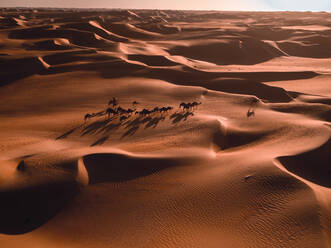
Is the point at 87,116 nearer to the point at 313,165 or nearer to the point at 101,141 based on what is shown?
the point at 101,141

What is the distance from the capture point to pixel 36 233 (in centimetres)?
567

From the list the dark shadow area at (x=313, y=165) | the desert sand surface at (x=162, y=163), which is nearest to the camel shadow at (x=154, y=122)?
the desert sand surface at (x=162, y=163)

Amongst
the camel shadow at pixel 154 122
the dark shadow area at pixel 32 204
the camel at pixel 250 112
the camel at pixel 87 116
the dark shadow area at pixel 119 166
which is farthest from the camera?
the camel at pixel 250 112

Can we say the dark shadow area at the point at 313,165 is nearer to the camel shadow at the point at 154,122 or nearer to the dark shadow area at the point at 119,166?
the dark shadow area at the point at 119,166

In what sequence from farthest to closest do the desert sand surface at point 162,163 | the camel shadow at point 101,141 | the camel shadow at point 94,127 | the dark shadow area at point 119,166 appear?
the camel shadow at point 94,127, the camel shadow at point 101,141, the dark shadow area at point 119,166, the desert sand surface at point 162,163

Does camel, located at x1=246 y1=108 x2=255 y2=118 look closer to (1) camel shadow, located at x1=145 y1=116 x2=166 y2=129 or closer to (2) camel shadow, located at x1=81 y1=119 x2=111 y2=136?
(1) camel shadow, located at x1=145 y1=116 x2=166 y2=129

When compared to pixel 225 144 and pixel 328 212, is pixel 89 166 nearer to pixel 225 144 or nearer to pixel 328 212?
pixel 225 144

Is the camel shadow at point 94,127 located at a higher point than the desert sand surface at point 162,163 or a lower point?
lower

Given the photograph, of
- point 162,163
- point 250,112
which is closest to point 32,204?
point 162,163

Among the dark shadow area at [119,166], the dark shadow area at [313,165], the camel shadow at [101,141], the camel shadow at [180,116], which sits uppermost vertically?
the dark shadow area at [313,165]

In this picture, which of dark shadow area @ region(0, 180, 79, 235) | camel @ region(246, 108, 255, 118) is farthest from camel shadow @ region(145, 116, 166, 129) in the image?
dark shadow area @ region(0, 180, 79, 235)

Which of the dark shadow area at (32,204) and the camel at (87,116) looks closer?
the dark shadow area at (32,204)

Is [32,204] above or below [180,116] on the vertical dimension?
below

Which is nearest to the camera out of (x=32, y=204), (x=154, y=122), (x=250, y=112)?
(x=32, y=204)
